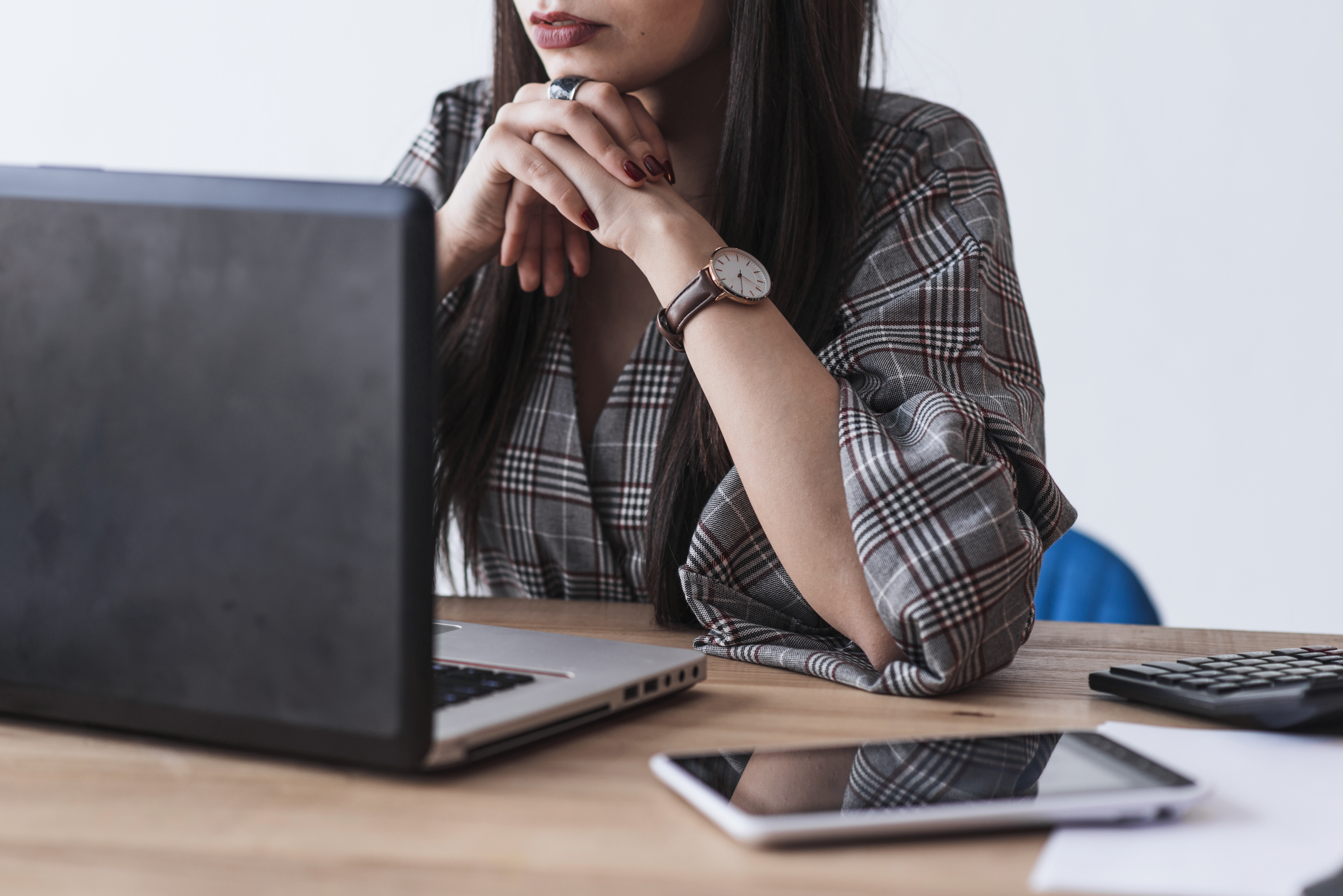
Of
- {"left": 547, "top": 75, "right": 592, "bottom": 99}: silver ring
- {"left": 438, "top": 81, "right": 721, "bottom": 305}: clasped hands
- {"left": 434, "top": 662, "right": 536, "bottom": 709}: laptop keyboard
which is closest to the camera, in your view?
{"left": 434, "top": 662, "right": 536, "bottom": 709}: laptop keyboard

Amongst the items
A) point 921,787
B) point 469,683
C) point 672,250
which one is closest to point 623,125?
point 672,250

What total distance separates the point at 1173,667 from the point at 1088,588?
48 cm

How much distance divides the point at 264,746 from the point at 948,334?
627mm

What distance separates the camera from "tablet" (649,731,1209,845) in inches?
16.0

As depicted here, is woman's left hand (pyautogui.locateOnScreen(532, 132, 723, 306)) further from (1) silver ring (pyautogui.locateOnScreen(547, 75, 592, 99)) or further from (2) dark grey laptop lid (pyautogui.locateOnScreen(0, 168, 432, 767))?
(2) dark grey laptop lid (pyautogui.locateOnScreen(0, 168, 432, 767))

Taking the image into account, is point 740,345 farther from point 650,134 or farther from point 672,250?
point 650,134

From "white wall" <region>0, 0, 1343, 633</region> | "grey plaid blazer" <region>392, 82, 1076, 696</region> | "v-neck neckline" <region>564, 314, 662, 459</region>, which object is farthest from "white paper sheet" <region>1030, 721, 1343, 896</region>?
"white wall" <region>0, 0, 1343, 633</region>

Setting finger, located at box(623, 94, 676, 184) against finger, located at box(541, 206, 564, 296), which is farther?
finger, located at box(541, 206, 564, 296)

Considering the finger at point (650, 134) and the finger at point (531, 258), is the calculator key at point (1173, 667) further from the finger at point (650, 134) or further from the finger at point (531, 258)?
the finger at point (531, 258)

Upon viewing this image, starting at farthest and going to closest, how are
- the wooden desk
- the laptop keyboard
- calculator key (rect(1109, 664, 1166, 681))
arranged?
calculator key (rect(1109, 664, 1166, 681))
the laptop keyboard
the wooden desk

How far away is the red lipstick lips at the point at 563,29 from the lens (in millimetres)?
988

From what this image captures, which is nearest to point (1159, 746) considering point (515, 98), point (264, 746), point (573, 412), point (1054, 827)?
point (1054, 827)

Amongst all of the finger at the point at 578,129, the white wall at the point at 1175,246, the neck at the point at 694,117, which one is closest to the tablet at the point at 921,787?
the finger at the point at 578,129

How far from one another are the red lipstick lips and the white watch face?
297mm
